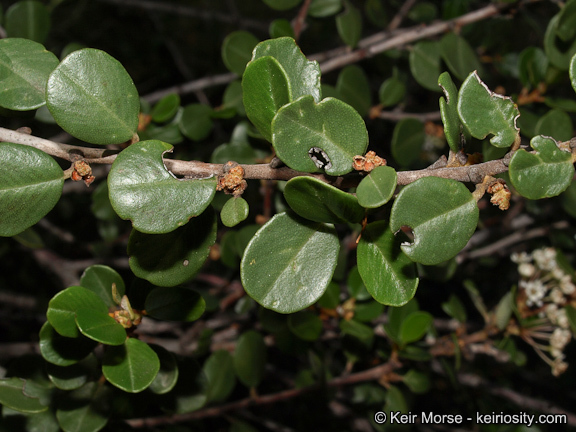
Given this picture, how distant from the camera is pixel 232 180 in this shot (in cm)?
68

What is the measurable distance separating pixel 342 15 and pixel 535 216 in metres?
1.08

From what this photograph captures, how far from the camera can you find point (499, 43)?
1902mm

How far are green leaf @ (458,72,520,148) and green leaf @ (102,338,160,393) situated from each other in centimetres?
64

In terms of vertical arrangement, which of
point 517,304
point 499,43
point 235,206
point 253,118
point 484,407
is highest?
point 253,118

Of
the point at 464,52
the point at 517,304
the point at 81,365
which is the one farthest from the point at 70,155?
the point at 517,304

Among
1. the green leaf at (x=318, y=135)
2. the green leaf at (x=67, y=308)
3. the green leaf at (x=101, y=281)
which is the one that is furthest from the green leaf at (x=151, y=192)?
the green leaf at (x=101, y=281)

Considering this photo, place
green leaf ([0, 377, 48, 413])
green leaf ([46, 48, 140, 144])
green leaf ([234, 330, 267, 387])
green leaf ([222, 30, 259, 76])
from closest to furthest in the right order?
Answer: green leaf ([46, 48, 140, 144])
green leaf ([0, 377, 48, 413])
green leaf ([222, 30, 259, 76])
green leaf ([234, 330, 267, 387])

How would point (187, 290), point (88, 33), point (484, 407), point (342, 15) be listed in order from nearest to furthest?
point (187, 290) → point (342, 15) → point (484, 407) → point (88, 33)

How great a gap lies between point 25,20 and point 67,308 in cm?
103

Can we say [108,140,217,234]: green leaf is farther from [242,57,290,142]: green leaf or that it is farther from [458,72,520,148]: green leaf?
[458,72,520,148]: green leaf

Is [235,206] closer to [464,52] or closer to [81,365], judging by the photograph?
[81,365]

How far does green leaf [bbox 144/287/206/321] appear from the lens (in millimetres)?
888


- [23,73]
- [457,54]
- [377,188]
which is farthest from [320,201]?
[457,54]

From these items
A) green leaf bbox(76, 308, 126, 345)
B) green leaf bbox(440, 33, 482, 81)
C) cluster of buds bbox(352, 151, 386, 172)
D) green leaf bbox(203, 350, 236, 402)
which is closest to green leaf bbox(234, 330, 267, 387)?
green leaf bbox(203, 350, 236, 402)
